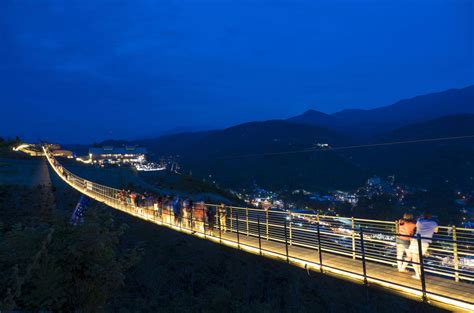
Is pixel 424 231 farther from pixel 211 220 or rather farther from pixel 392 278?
pixel 211 220

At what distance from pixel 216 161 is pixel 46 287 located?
383ft

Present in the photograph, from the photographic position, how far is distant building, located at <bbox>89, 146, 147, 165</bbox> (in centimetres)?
12612

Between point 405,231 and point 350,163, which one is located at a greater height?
point 405,231

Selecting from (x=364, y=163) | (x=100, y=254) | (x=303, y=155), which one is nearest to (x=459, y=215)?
(x=100, y=254)

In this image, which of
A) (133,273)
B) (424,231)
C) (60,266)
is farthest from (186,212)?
(133,273)

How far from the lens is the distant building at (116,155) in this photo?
126125mm

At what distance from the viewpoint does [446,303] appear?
5.71 metres

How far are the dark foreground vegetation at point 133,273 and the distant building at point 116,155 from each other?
315ft

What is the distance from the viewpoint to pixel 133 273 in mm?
24641

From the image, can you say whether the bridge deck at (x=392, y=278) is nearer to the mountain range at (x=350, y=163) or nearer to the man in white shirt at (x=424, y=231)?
the man in white shirt at (x=424, y=231)

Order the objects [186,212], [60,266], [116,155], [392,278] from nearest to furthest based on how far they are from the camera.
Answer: [392,278], [60,266], [186,212], [116,155]

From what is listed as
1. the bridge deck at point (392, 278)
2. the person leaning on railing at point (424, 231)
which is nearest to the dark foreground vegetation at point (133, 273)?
the bridge deck at point (392, 278)

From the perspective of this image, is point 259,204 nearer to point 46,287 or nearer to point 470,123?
point 46,287

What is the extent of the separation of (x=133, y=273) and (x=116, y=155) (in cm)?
11136
